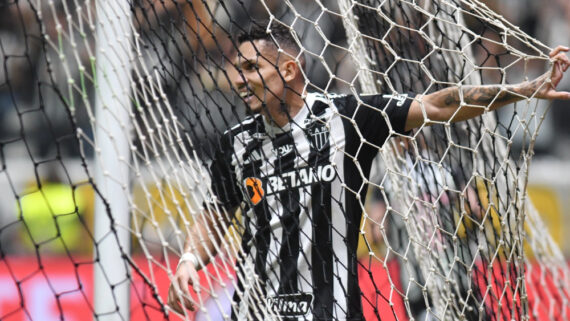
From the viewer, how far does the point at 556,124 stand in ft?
18.1

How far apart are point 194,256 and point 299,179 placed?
35 cm

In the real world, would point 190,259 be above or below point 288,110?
below

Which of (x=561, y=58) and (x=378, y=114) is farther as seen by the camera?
(x=378, y=114)

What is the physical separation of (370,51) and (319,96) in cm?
75

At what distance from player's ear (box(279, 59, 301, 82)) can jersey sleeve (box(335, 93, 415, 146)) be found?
0.18 metres

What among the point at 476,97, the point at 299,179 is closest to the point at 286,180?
the point at 299,179

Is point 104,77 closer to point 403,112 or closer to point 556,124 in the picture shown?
point 403,112

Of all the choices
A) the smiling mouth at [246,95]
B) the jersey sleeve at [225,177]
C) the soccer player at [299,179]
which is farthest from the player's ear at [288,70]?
the jersey sleeve at [225,177]

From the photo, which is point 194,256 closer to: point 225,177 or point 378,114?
point 225,177

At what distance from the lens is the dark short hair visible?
2326 mm

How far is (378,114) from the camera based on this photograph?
7.13 ft

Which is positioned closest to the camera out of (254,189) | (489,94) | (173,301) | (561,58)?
(561,58)

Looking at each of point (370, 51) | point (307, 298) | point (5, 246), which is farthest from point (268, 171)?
point (5, 246)

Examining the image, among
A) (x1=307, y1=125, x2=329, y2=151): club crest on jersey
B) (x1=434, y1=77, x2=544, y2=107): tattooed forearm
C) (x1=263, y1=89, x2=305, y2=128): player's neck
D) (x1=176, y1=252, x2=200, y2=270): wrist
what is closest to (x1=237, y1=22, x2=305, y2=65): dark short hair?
(x1=263, y1=89, x2=305, y2=128): player's neck
